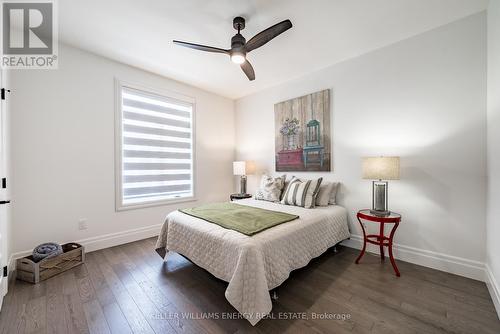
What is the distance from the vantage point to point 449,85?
2.19 m

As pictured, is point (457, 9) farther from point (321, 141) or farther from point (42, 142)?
point (42, 142)


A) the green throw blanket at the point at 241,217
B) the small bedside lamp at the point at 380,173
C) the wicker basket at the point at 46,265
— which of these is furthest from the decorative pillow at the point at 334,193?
the wicker basket at the point at 46,265

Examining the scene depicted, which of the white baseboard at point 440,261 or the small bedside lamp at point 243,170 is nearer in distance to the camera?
the white baseboard at point 440,261

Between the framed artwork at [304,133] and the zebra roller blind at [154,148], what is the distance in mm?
1732

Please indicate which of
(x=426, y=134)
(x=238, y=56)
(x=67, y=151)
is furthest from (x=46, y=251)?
(x=426, y=134)

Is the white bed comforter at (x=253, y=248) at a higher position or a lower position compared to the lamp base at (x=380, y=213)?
lower

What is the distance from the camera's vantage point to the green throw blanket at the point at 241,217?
1888 mm

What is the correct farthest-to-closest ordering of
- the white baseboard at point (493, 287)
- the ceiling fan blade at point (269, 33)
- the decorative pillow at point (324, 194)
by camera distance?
the decorative pillow at point (324, 194)
the ceiling fan blade at point (269, 33)
the white baseboard at point (493, 287)

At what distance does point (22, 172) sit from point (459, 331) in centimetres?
429

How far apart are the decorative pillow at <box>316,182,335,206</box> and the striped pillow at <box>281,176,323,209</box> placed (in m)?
0.10

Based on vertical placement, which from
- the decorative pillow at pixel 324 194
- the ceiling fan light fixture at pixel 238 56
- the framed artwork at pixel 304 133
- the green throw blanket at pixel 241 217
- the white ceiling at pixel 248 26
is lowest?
the green throw blanket at pixel 241 217

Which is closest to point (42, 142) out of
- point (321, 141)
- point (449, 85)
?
point (321, 141)

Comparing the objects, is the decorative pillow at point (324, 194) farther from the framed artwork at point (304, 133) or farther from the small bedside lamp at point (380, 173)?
the small bedside lamp at point (380, 173)

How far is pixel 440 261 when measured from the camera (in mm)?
2238
